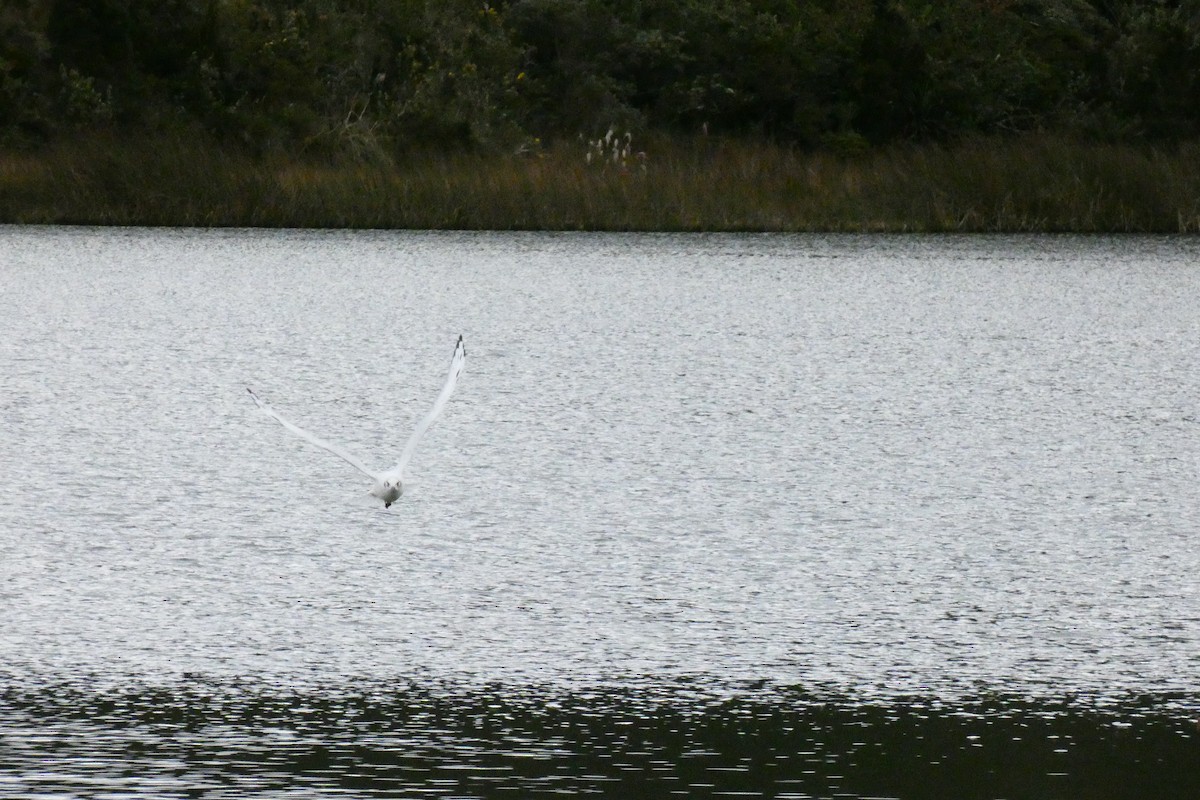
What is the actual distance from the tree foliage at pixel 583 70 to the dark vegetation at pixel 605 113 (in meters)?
0.04

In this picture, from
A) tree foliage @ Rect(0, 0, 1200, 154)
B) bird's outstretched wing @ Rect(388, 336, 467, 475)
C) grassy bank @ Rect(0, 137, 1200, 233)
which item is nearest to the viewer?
bird's outstretched wing @ Rect(388, 336, 467, 475)

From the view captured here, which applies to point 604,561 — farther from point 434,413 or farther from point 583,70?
point 583,70

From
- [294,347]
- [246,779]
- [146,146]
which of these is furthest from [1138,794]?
[146,146]

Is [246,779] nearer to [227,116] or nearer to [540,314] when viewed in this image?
[540,314]

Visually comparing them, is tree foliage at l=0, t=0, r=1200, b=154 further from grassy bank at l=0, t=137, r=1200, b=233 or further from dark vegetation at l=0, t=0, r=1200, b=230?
grassy bank at l=0, t=137, r=1200, b=233

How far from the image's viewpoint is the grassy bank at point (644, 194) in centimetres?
2278

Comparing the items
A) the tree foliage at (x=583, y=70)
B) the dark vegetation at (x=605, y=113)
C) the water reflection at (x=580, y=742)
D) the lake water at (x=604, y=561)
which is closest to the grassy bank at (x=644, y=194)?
the dark vegetation at (x=605, y=113)

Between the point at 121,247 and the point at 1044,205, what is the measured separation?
9436 mm

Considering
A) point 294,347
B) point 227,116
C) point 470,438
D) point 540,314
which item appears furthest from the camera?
point 227,116

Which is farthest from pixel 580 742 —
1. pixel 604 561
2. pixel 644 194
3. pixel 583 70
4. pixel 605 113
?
pixel 583 70

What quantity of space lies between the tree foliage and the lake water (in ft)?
51.3

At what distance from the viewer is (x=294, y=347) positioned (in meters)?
12.6

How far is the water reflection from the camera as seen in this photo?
412 centimetres

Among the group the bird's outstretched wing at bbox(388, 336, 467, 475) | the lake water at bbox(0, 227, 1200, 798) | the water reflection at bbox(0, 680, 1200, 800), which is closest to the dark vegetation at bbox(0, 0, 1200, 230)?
the lake water at bbox(0, 227, 1200, 798)
